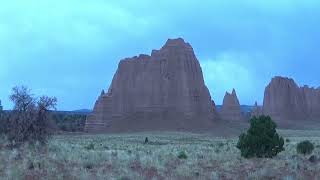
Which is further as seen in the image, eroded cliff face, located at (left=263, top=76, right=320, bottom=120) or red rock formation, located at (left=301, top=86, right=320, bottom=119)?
red rock formation, located at (left=301, top=86, right=320, bottom=119)

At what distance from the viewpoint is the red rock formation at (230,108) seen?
12531 centimetres

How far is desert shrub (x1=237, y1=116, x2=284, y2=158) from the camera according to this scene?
102ft

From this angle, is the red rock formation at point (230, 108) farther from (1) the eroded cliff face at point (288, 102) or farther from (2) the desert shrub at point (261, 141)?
(2) the desert shrub at point (261, 141)

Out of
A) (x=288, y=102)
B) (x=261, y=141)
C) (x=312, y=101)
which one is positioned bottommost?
(x=261, y=141)

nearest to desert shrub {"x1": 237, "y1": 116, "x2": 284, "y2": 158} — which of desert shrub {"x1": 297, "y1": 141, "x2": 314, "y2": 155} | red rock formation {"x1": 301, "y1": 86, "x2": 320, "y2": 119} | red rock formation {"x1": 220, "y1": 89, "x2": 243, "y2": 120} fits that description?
desert shrub {"x1": 297, "y1": 141, "x2": 314, "y2": 155}

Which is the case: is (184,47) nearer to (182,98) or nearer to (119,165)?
(182,98)

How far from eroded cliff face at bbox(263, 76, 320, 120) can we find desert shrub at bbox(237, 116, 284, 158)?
344 ft

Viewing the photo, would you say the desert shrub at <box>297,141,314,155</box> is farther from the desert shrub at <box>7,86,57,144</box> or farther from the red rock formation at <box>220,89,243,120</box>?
the red rock formation at <box>220,89,243,120</box>

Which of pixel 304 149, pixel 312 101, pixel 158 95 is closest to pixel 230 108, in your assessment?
pixel 158 95

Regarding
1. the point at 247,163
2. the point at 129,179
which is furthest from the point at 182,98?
the point at 129,179

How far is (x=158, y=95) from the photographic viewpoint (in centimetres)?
11012

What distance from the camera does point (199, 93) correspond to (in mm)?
110500

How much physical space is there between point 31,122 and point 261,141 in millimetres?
13512

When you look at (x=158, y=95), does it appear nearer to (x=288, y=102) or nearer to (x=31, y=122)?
(x=288, y=102)
